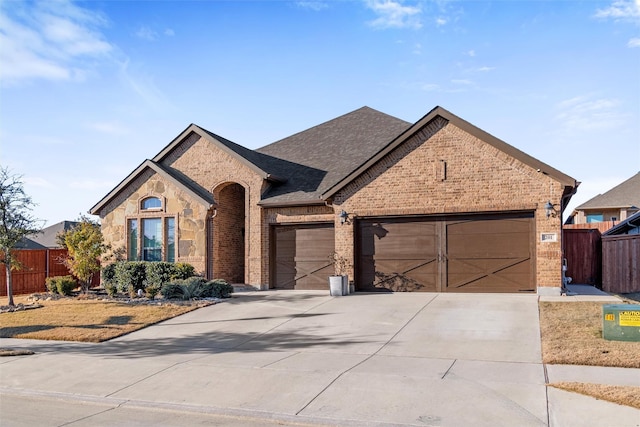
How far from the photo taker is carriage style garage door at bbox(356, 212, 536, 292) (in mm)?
16359

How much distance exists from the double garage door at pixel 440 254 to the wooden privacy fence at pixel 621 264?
4.75m

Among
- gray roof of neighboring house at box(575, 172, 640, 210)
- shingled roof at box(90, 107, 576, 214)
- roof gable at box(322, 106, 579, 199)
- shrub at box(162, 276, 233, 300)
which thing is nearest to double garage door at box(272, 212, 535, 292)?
roof gable at box(322, 106, 579, 199)

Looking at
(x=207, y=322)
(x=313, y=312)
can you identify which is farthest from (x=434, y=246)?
(x=207, y=322)

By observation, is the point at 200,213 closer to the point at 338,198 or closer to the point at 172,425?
the point at 338,198

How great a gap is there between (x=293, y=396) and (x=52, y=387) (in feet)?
13.5

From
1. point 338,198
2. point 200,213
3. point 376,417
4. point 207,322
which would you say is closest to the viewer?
point 376,417

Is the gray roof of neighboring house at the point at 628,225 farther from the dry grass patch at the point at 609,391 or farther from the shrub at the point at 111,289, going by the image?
the shrub at the point at 111,289

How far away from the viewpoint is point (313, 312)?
14.8 metres

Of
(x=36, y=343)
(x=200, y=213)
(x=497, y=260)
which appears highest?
(x=200, y=213)

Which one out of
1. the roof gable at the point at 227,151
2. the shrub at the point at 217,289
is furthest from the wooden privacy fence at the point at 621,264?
the shrub at the point at 217,289

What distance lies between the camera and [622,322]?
395 inches

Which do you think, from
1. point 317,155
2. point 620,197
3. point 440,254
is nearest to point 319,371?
point 440,254

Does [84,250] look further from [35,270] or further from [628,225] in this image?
[628,225]

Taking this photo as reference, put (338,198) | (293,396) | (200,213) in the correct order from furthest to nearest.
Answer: (200,213) < (338,198) < (293,396)
